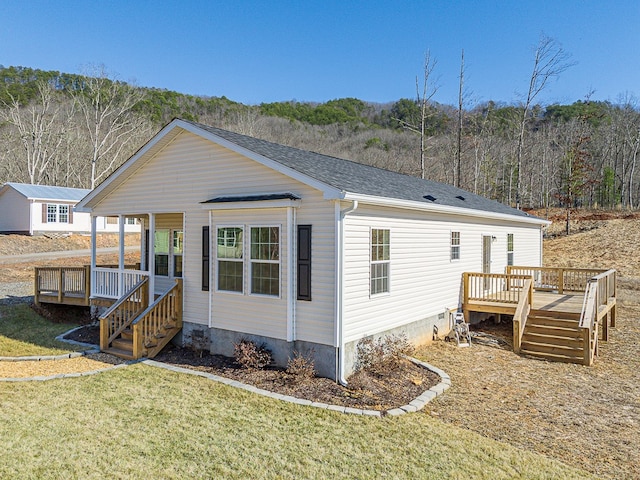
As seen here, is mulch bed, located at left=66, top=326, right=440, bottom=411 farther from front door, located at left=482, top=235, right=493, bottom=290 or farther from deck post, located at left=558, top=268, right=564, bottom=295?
deck post, located at left=558, top=268, right=564, bottom=295

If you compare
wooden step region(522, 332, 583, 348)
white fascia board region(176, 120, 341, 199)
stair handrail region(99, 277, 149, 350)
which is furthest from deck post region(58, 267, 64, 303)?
wooden step region(522, 332, 583, 348)

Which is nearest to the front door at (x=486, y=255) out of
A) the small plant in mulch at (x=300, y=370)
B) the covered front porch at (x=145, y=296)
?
the small plant in mulch at (x=300, y=370)

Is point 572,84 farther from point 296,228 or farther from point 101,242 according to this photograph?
point 101,242

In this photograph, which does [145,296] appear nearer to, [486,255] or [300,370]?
[300,370]

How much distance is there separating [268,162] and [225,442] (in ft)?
16.5

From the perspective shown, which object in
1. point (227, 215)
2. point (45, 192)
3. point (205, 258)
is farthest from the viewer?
point (45, 192)

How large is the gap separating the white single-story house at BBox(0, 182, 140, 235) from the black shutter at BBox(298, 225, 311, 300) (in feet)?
87.8

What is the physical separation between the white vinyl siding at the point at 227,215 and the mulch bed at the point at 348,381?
0.76m

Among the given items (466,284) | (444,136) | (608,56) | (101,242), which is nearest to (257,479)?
→ (466,284)

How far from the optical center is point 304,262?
780cm

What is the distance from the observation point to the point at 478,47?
92.1 ft

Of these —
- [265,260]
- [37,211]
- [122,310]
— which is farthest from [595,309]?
[37,211]

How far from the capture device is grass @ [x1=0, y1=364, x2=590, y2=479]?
4.51 m

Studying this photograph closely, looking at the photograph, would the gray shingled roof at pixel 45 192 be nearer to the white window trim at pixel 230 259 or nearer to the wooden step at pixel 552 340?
the white window trim at pixel 230 259
